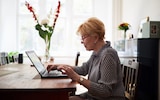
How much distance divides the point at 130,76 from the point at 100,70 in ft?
1.24

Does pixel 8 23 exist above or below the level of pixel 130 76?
above

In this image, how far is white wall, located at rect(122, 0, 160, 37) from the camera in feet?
10.7

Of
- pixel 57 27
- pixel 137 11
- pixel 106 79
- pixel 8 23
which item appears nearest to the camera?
pixel 106 79

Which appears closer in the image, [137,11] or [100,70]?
[100,70]

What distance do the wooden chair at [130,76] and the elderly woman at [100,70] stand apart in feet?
0.45

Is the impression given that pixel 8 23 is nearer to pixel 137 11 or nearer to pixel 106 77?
pixel 137 11

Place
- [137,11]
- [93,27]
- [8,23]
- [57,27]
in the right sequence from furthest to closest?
[57,27] → [8,23] → [137,11] → [93,27]

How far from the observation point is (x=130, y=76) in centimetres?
168

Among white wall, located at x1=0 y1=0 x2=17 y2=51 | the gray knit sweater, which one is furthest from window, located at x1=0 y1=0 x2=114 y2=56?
the gray knit sweater

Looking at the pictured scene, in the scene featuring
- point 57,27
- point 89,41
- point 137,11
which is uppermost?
point 137,11

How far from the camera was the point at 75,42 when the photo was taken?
536 cm

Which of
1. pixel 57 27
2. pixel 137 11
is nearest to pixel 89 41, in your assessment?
pixel 137 11

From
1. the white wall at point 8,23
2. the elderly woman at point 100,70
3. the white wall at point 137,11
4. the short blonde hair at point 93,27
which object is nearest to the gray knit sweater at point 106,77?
the elderly woman at point 100,70

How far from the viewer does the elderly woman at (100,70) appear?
1.33 metres
